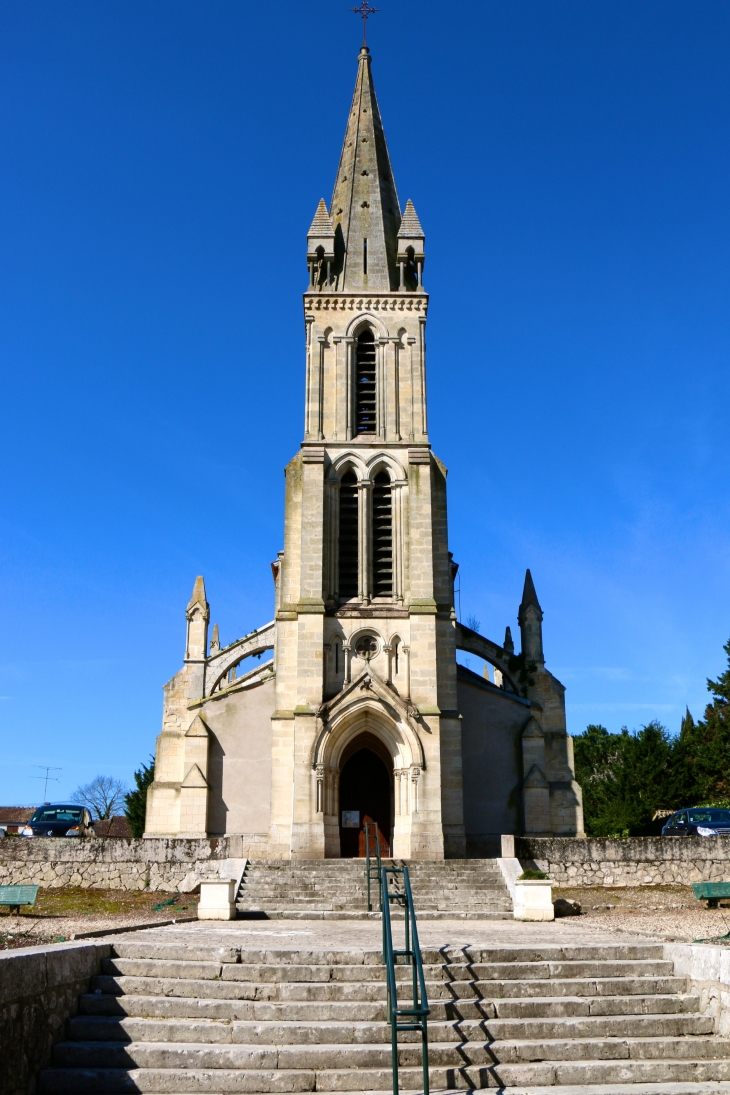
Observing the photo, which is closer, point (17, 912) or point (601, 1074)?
point (601, 1074)

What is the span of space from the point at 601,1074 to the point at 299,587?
19583 mm

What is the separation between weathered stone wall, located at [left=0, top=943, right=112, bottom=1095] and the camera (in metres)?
7.57

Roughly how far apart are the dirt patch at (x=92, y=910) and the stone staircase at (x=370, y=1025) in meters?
5.70

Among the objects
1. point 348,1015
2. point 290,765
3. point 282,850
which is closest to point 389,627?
point 290,765

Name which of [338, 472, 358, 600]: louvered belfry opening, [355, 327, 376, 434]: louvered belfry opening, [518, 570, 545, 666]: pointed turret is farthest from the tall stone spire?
[518, 570, 545, 666]: pointed turret

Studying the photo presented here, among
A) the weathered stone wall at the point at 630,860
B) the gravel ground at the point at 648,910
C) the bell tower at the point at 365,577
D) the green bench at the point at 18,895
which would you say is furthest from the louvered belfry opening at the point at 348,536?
the green bench at the point at 18,895

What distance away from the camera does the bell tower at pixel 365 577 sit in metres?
25.0

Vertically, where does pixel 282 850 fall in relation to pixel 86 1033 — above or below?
above

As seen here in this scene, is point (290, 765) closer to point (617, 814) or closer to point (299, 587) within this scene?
point (299, 587)

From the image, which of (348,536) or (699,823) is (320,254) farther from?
(699,823)

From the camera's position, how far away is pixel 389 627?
2653cm

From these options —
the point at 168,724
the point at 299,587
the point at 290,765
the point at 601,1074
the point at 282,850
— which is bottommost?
the point at 601,1074

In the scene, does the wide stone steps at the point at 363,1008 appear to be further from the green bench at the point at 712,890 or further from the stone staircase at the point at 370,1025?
the green bench at the point at 712,890

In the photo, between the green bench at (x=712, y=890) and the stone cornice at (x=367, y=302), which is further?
the stone cornice at (x=367, y=302)
